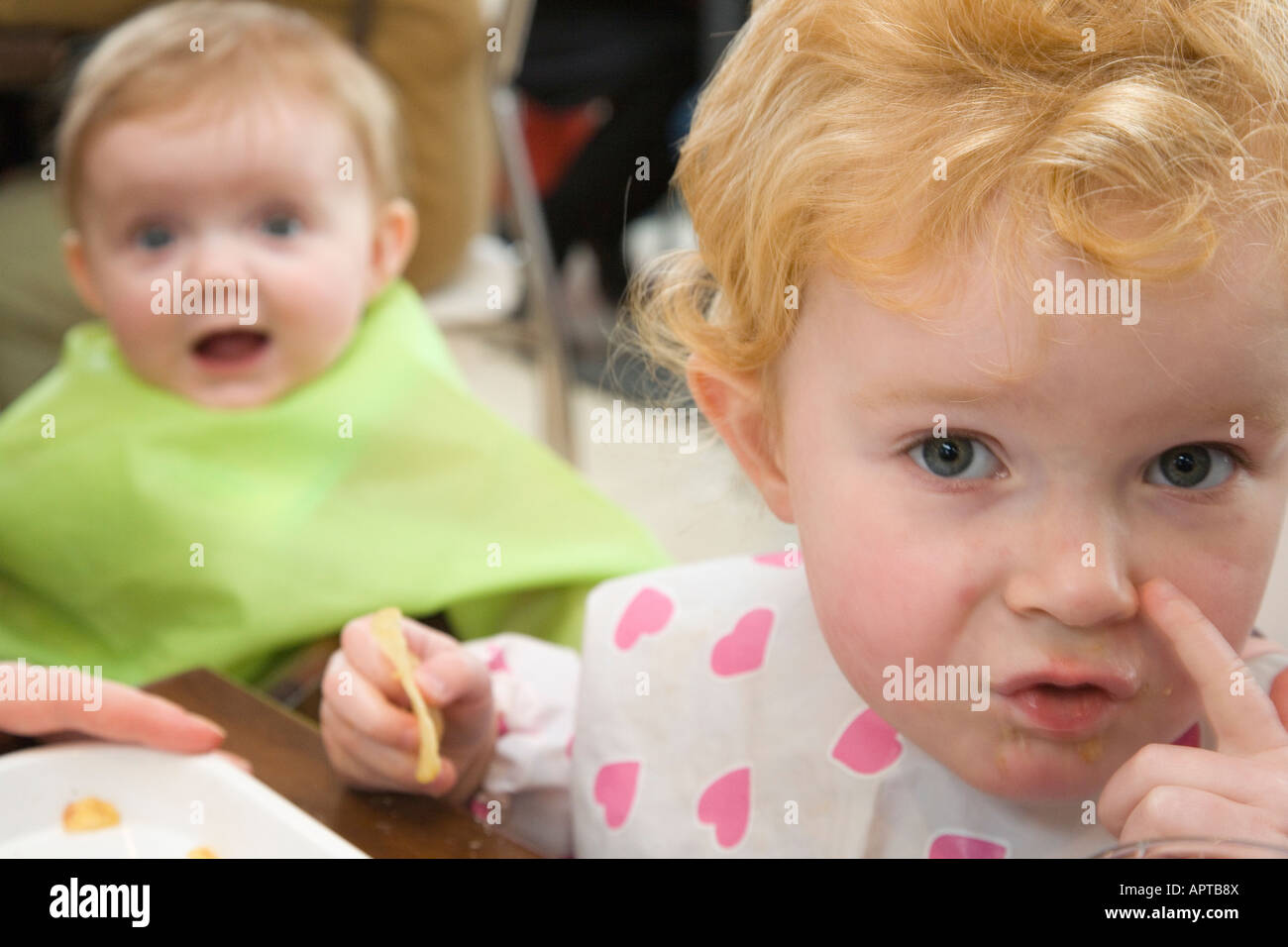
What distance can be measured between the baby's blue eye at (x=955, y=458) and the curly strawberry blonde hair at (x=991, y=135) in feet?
0.20

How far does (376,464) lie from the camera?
1326 mm

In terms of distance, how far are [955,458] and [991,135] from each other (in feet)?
0.45

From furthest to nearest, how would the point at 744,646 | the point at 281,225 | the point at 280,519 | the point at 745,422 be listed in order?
the point at 280,519 < the point at 281,225 < the point at 744,646 < the point at 745,422

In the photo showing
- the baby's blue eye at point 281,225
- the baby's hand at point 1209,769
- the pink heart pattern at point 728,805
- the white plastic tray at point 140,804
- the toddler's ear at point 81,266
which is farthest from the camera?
the toddler's ear at point 81,266

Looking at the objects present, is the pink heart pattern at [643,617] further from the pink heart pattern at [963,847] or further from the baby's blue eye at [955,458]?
the baby's blue eye at [955,458]

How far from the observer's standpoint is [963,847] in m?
0.76

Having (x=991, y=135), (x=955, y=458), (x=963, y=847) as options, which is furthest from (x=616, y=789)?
(x=991, y=135)

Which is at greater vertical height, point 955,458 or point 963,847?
point 955,458

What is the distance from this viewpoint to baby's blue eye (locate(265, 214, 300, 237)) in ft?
3.66

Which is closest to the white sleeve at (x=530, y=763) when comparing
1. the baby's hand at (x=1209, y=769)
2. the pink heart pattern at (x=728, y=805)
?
the pink heart pattern at (x=728, y=805)

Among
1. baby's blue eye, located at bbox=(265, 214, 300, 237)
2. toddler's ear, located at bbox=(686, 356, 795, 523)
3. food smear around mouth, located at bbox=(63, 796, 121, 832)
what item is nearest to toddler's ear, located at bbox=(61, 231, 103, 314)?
baby's blue eye, located at bbox=(265, 214, 300, 237)

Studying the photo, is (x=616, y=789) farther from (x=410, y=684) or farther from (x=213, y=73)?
(x=213, y=73)

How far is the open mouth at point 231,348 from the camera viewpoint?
1202mm
